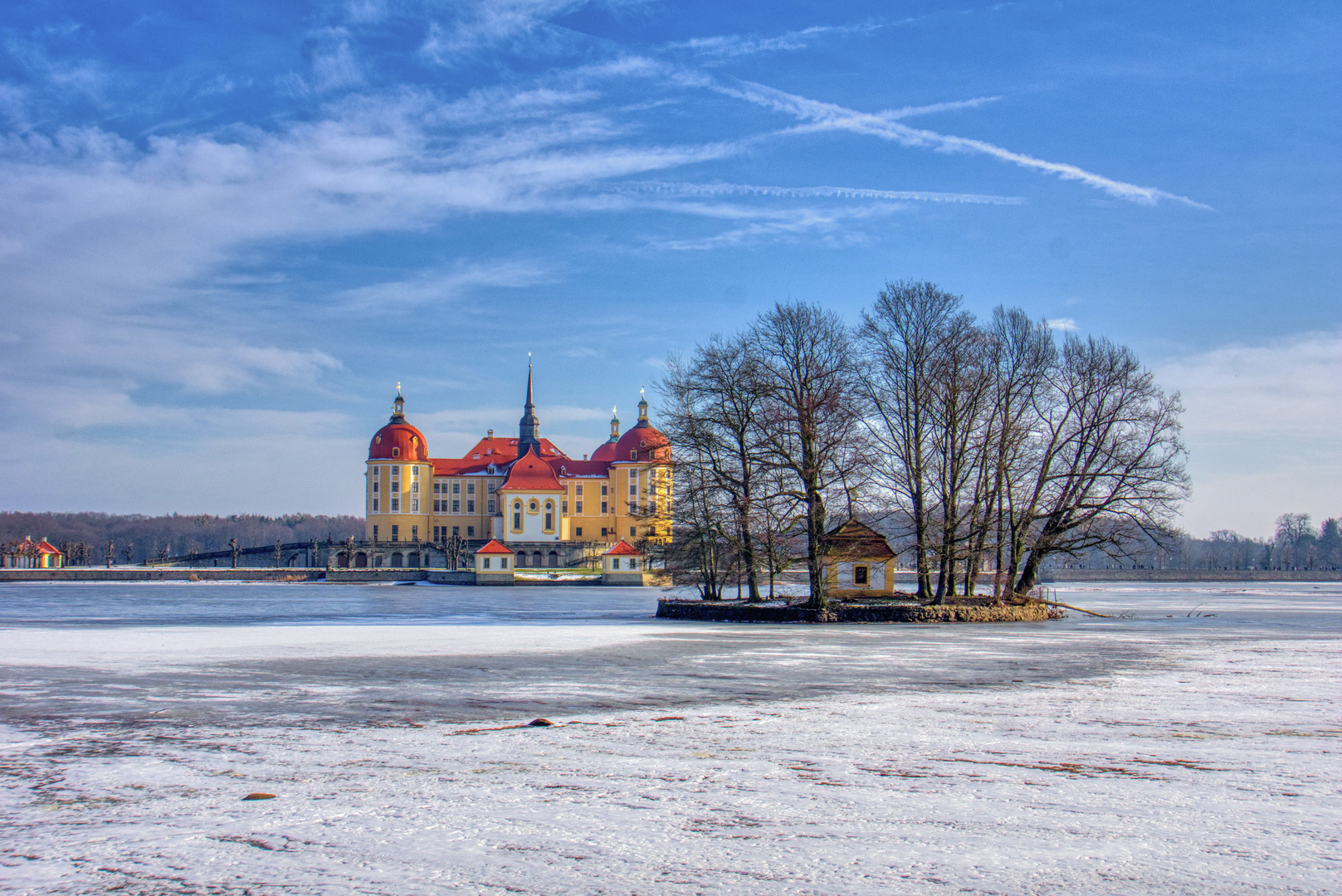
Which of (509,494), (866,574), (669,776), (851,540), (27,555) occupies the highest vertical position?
(509,494)

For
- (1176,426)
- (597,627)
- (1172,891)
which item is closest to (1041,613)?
(1176,426)

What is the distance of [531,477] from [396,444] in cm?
1844

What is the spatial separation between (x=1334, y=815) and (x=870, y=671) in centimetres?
973

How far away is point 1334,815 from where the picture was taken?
21.7 ft

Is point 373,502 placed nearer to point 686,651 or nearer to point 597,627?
point 597,627

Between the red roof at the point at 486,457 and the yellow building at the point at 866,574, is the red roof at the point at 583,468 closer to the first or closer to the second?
the red roof at the point at 486,457

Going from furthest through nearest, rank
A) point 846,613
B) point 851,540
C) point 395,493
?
point 395,493
point 851,540
point 846,613

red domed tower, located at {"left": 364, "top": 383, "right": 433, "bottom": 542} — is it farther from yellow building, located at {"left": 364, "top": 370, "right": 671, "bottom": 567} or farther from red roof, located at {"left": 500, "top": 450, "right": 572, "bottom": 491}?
red roof, located at {"left": 500, "top": 450, "right": 572, "bottom": 491}

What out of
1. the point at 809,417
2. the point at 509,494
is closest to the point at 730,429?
the point at 809,417

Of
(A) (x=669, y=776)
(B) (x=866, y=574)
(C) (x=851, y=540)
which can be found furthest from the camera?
(B) (x=866, y=574)

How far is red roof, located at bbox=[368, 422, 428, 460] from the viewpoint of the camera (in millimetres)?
127750

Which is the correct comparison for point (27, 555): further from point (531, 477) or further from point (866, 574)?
point (866, 574)

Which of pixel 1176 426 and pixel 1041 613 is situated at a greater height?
pixel 1176 426

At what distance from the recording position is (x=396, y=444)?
12794 cm
